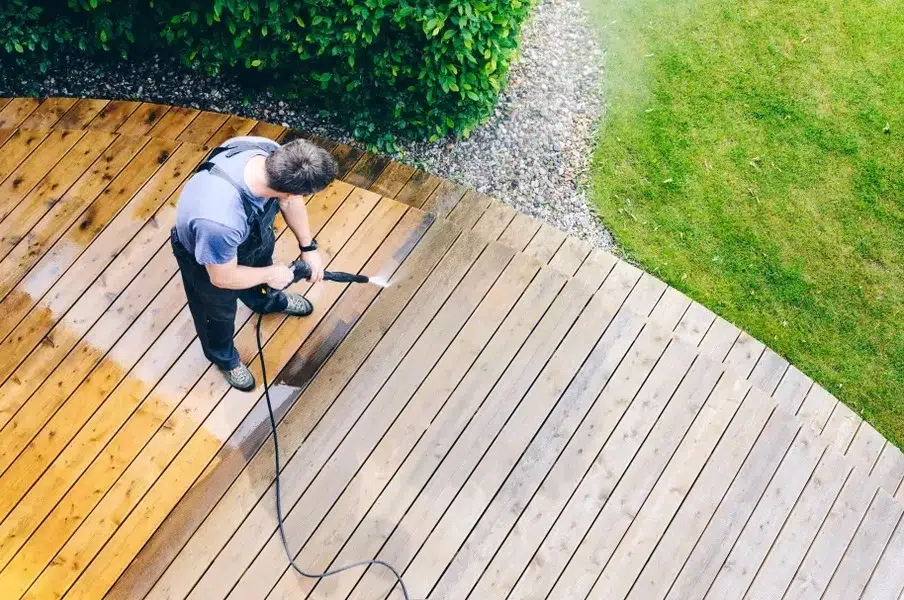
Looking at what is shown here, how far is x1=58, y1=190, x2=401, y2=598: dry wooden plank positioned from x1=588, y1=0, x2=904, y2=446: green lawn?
1.69 m

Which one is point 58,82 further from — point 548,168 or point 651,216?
point 651,216

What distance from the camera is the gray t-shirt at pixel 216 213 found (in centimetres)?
289

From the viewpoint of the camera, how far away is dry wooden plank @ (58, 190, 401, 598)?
371cm

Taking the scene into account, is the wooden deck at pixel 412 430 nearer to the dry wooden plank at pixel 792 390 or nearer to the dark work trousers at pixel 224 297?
the dry wooden plank at pixel 792 390

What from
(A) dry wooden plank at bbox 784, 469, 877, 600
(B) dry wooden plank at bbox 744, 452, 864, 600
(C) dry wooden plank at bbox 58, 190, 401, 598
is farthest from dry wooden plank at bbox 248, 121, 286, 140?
(A) dry wooden plank at bbox 784, 469, 877, 600

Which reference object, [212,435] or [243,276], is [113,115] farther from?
[243,276]

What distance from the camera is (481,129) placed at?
512 centimetres

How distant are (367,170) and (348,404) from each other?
5.08ft

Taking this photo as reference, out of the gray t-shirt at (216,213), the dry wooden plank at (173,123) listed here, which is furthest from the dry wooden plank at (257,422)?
the dry wooden plank at (173,123)

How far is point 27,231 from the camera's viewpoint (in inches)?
172

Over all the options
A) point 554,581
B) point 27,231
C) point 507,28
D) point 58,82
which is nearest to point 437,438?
point 554,581

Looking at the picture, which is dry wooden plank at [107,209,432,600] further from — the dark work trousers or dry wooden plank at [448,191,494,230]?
the dark work trousers

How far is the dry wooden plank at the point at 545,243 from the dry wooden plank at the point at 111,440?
167 cm

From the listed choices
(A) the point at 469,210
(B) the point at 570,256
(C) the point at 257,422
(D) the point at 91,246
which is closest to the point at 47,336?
(D) the point at 91,246
